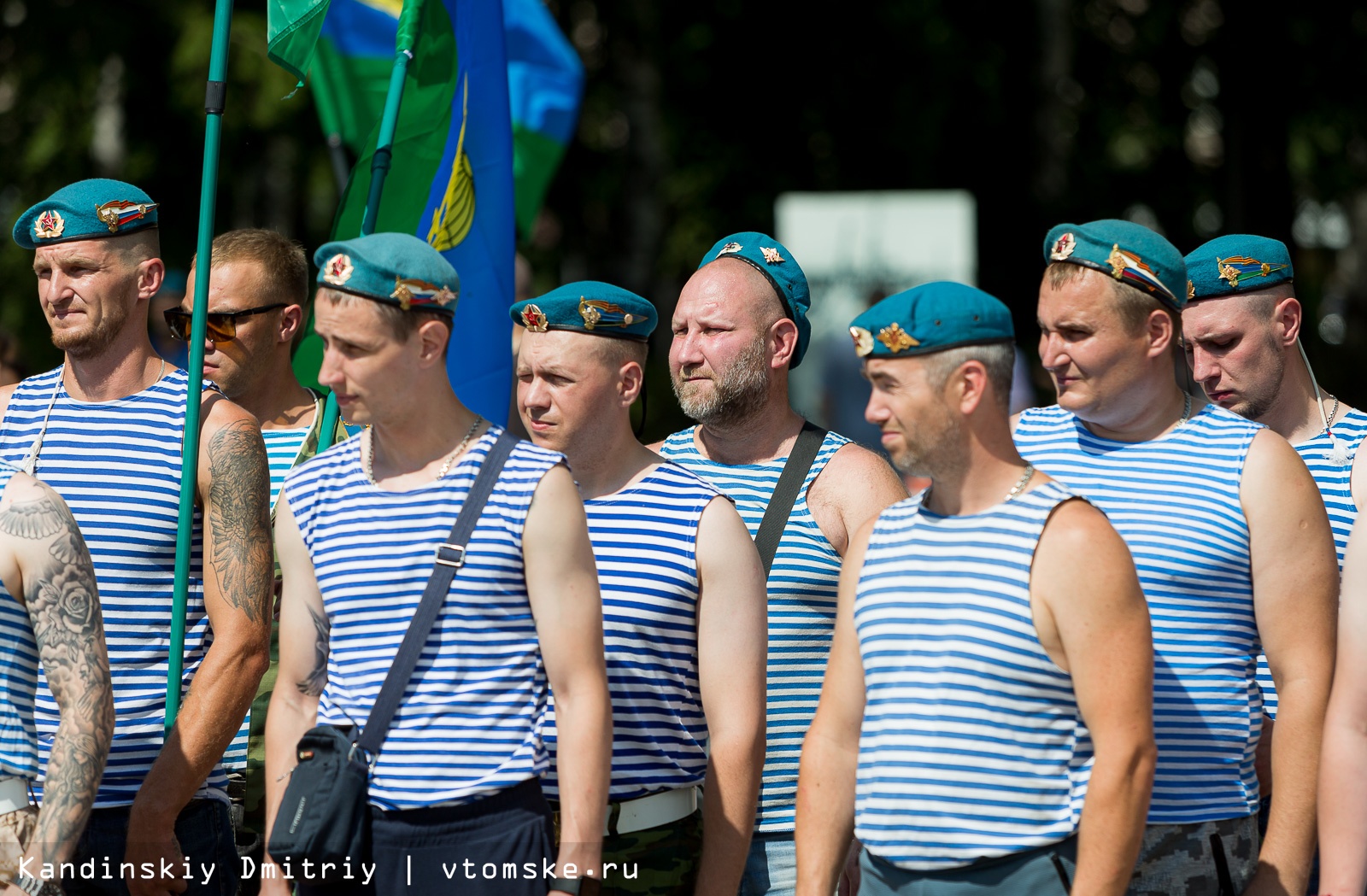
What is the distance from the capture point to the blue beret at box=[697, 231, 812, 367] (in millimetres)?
4660

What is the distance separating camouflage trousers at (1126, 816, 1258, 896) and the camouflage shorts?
7.70 ft

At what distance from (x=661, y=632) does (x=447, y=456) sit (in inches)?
29.8

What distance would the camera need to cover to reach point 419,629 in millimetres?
3223

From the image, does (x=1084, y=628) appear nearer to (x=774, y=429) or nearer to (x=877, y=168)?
(x=774, y=429)

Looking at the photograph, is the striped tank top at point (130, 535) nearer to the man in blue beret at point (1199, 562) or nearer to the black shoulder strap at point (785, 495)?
the black shoulder strap at point (785, 495)

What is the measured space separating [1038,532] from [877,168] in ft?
42.4

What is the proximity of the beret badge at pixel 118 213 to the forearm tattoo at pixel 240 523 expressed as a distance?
61 cm

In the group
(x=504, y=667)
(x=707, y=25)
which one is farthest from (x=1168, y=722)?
(x=707, y=25)

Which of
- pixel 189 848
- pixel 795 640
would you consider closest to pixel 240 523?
pixel 189 848

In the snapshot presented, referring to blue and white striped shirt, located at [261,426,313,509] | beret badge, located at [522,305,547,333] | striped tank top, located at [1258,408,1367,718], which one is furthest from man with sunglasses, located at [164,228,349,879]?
striped tank top, located at [1258,408,1367,718]

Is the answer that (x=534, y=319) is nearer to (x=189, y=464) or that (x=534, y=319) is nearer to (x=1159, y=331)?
(x=189, y=464)

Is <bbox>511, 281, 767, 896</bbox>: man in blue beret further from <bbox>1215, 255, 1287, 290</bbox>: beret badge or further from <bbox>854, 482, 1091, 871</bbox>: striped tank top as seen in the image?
<bbox>1215, 255, 1287, 290</bbox>: beret badge

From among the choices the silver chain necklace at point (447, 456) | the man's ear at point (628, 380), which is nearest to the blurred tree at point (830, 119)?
the man's ear at point (628, 380)

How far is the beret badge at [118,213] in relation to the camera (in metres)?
4.13
